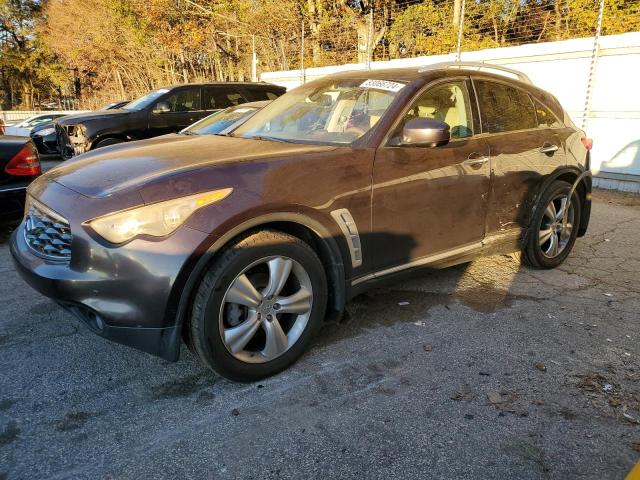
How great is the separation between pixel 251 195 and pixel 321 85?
167 centimetres

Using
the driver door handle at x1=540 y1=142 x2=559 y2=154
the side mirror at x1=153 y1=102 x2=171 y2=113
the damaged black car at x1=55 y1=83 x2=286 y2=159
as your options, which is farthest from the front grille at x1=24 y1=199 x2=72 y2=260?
the side mirror at x1=153 y1=102 x2=171 y2=113

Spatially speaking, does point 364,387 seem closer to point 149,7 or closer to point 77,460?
point 77,460

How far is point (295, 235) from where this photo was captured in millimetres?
2811

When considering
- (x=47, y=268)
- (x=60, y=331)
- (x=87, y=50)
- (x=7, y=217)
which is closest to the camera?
(x=47, y=268)

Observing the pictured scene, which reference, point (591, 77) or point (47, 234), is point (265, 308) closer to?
point (47, 234)

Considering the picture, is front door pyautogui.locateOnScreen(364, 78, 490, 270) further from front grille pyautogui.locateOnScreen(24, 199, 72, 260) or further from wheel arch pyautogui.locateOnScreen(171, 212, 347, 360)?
front grille pyautogui.locateOnScreen(24, 199, 72, 260)

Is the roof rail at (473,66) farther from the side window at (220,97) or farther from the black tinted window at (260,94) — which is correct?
the side window at (220,97)

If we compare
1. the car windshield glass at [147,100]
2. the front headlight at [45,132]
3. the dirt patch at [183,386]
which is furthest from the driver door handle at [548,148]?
the front headlight at [45,132]

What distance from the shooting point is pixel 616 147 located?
8344mm

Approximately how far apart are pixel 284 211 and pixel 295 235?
24 centimetres

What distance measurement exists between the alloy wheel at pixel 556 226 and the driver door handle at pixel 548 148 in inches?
16.6

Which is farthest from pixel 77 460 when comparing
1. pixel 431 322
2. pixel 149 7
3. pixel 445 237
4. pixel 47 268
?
pixel 149 7

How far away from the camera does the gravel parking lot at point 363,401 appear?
2129 mm

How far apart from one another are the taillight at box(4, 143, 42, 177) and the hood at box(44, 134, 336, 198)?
217cm
